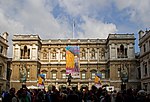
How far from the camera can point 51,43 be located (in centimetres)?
5800

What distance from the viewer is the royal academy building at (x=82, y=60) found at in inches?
2084

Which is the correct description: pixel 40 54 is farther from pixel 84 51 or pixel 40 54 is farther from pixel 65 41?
pixel 84 51

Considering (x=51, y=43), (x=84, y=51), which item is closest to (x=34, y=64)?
(x=51, y=43)

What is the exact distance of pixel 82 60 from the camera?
5759 cm

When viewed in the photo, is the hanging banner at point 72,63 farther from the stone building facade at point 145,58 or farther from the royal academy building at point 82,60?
the royal academy building at point 82,60

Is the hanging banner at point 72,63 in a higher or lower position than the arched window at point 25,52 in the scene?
lower

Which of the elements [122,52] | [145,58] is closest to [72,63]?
[145,58]

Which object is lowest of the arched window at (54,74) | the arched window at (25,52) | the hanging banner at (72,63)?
the arched window at (54,74)

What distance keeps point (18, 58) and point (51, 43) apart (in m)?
8.17

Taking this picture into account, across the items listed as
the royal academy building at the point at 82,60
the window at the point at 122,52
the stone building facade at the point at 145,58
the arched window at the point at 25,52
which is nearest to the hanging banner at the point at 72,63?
the stone building facade at the point at 145,58

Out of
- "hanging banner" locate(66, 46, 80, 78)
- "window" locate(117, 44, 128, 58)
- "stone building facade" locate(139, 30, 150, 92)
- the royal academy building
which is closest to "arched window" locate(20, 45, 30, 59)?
the royal academy building

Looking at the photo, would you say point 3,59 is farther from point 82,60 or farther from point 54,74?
point 82,60

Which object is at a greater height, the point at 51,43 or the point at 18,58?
the point at 51,43

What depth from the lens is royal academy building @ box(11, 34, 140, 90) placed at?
52938 mm
